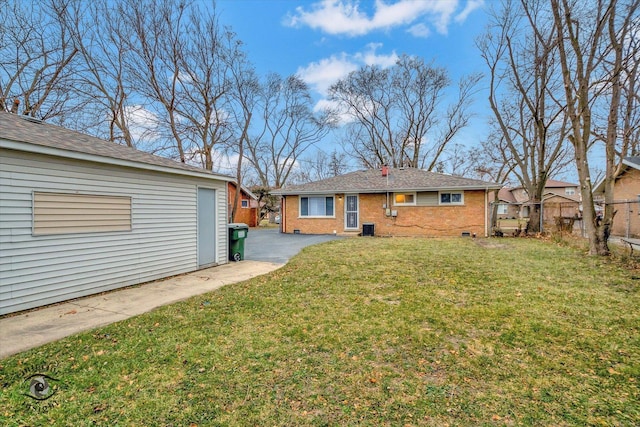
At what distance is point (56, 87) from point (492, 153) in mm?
28303

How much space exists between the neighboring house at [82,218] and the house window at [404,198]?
32.6ft

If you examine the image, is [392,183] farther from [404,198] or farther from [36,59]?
[36,59]

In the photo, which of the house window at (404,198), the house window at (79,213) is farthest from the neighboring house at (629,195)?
the house window at (79,213)

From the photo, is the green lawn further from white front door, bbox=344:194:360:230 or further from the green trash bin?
white front door, bbox=344:194:360:230

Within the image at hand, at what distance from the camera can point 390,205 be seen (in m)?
15.2

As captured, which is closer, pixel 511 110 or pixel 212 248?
pixel 212 248

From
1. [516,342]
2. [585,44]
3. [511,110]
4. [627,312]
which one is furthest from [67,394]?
[511,110]

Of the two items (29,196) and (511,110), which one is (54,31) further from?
(511,110)

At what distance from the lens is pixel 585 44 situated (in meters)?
9.10

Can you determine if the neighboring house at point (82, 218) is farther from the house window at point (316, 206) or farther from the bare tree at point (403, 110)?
the bare tree at point (403, 110)

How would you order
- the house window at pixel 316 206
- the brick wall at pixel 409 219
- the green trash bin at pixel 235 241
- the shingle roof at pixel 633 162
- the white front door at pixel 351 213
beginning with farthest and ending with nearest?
1. the house window at pixel 316 206
2. the white front door at pixel 351 213
3. the brick wall at pixel 409 219
4. the shingle roof at pixel 633 162
5. the green trash bin at pixel 235 241

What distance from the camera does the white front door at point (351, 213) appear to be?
15858mm

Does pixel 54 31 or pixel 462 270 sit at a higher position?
pixel 54 31

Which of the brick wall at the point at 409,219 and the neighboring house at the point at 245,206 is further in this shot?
the neighboring house at the point at 245,206
